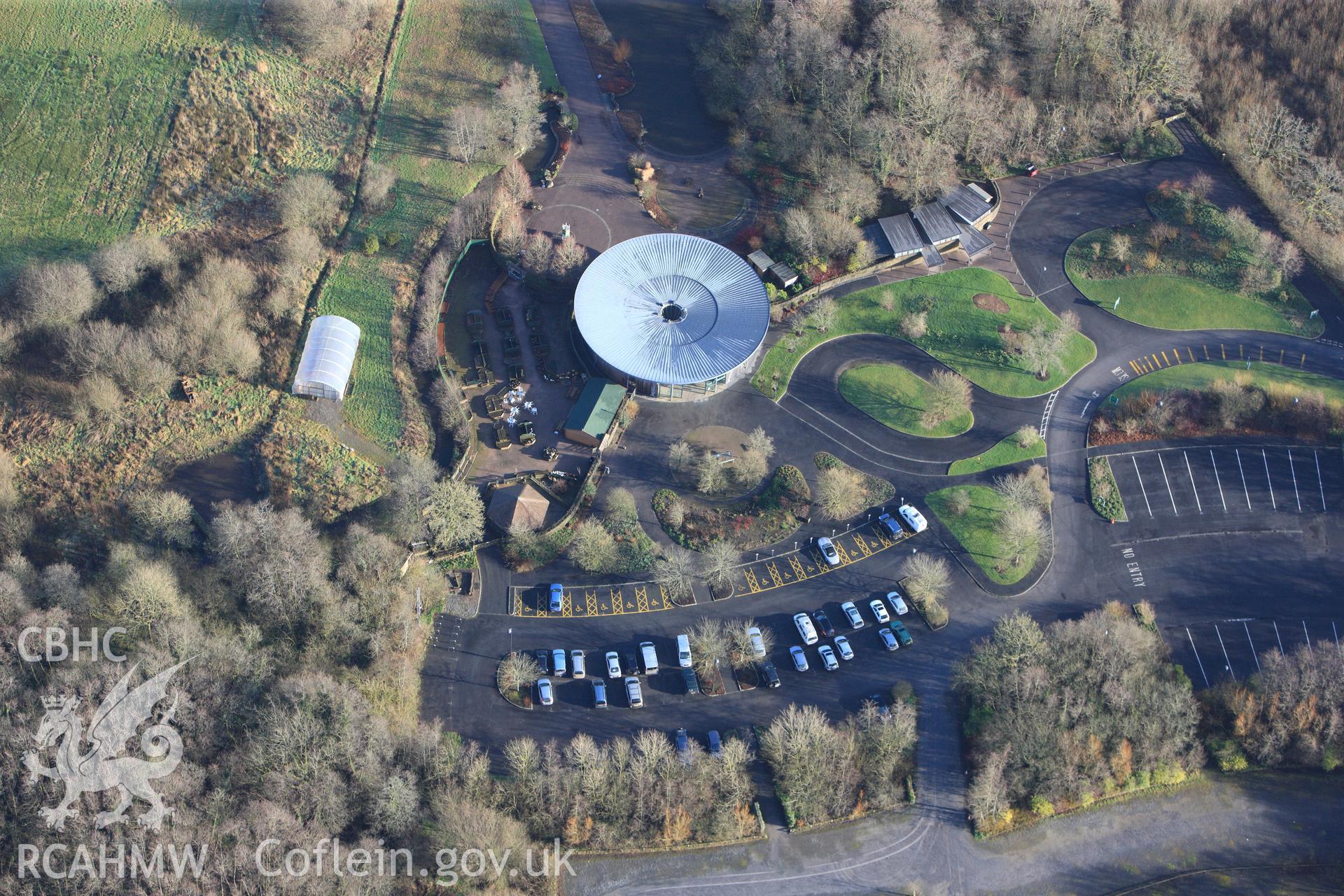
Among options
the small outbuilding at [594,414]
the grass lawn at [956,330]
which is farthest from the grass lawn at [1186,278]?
the small outbuilding at [594,414]

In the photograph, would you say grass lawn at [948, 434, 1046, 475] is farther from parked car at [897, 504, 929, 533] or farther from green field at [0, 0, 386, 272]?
green field at [0, 0, 386, 272]

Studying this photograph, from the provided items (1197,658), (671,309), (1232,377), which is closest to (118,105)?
(671,309)

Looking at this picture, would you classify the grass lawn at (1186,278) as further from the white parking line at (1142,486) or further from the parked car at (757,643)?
the parked car at (757,643)

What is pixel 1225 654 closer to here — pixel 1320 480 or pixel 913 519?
pixel 1320 480

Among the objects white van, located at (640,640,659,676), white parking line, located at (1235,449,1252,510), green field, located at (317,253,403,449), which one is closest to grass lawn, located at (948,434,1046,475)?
white parking line, located at (1235,449,1252,510)

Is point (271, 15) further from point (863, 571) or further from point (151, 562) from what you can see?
point (863, 571)

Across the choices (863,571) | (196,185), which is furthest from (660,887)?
(196,185)
